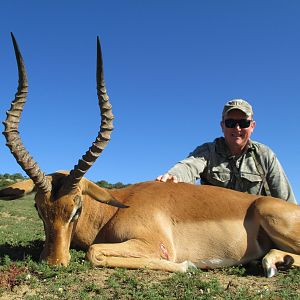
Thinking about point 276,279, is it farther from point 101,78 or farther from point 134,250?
point 101,78

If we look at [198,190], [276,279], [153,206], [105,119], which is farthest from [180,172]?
[276,279]

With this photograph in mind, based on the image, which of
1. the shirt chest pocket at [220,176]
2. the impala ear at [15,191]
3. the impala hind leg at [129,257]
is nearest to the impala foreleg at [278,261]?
the impala hind leg at [129,257]

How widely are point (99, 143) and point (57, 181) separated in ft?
2.78

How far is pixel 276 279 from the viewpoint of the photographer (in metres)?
6.25

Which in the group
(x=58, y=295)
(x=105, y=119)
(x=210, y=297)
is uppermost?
(x=105, y=119)

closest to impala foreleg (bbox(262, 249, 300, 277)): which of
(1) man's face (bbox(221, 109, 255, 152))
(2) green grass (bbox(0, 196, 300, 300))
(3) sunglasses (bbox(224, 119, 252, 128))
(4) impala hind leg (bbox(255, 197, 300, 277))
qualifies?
(4) impala hind leg (bbox(255, 197, 300, 277))

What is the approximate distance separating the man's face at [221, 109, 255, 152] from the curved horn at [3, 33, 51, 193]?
4350mm

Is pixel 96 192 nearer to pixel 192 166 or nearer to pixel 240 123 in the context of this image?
pixel 192 166

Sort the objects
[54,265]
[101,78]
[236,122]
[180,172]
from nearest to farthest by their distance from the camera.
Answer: [54,265] → [101,78] → [180,172] → [236,122]

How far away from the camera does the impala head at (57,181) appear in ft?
20.4

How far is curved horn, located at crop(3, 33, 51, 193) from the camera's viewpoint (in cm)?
647

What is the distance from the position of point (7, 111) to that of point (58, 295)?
292 centimetres

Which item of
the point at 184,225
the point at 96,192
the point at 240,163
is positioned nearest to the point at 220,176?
the point at 240,163

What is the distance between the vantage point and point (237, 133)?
938 cm
